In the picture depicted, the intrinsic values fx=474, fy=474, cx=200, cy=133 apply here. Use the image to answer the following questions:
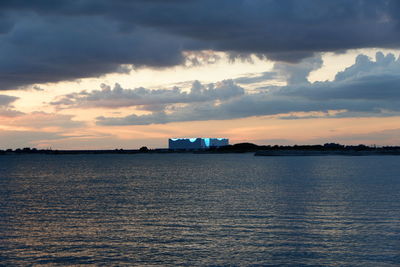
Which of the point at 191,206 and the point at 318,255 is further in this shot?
the point at 191,206

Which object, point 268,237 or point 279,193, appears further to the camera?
point 279,193

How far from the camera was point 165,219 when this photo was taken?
43.9 meters

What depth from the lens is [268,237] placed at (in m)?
34.7

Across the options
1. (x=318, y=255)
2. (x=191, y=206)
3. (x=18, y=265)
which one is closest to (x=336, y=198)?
(x=191, y=206)

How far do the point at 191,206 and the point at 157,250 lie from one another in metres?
23.3

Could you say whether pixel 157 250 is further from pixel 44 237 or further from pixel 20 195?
pixel 20 195

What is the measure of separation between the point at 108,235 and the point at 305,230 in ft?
50.6

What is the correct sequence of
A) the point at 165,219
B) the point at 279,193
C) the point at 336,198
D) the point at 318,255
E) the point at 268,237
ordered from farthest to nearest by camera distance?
the point at 279,193 < the point at 336,198 < the point at 165,219 < the point at 268,237 < the point at 318,255

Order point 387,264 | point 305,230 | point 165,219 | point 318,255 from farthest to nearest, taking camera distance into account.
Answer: point 165,219 → point 305,230 → point 318,255 → point 387,264

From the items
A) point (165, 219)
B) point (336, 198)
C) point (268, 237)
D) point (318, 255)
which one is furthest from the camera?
point (336, 198)

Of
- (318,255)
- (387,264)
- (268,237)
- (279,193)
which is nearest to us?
(387,264)

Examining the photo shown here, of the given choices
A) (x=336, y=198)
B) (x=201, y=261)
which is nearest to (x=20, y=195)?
(x=336, y=198)

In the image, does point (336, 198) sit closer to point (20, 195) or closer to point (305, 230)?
point (305, 230)

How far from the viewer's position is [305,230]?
123 feet
